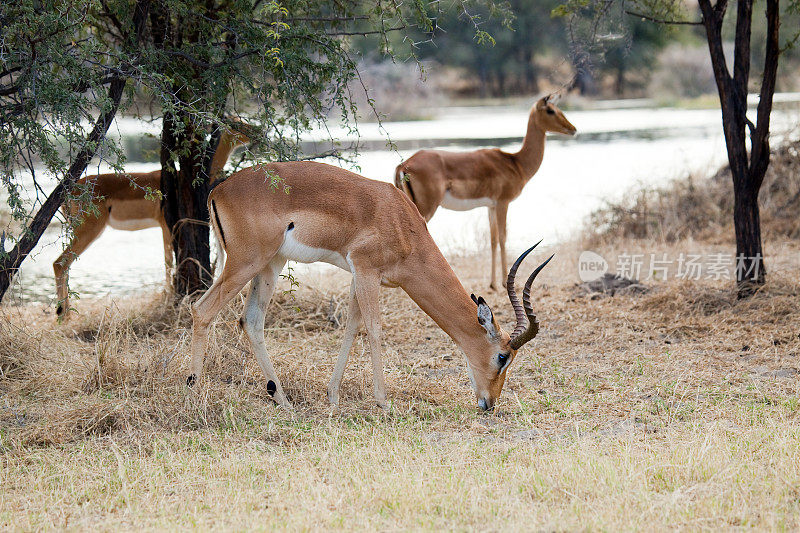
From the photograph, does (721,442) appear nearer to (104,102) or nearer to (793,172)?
(104,102)

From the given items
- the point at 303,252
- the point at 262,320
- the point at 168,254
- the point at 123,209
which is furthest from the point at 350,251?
the point at 123,209

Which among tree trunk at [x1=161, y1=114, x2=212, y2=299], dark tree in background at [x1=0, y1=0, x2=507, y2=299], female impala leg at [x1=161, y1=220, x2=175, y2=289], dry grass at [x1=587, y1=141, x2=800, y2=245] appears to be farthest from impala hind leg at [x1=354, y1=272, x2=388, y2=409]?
dry grass at [x1=587, y1=141, x2=800, y2=245]

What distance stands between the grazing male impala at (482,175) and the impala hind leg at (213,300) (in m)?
3.39

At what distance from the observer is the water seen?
37.5ft

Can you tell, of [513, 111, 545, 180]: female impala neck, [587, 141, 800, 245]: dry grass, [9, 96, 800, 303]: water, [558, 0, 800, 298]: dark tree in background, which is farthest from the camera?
[9, 96, 800, 303]: water

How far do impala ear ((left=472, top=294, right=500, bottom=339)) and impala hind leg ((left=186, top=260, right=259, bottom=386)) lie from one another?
130cm

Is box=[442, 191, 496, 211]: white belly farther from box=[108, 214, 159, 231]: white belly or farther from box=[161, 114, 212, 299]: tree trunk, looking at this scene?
box=[108, 214, 159, 231]: white belly

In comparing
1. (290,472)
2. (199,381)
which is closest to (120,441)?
Answer: (199,381)

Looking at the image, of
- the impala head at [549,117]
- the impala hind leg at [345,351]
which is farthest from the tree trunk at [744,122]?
the impala hind leg at [345,351]

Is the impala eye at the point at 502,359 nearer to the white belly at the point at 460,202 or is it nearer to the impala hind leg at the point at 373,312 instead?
the impala hind leg at the point at 373,312

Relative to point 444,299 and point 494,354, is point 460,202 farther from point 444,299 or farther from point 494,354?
point 494,354

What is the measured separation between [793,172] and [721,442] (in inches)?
322

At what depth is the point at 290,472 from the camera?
4270 mm

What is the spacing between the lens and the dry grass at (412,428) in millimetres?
3803
